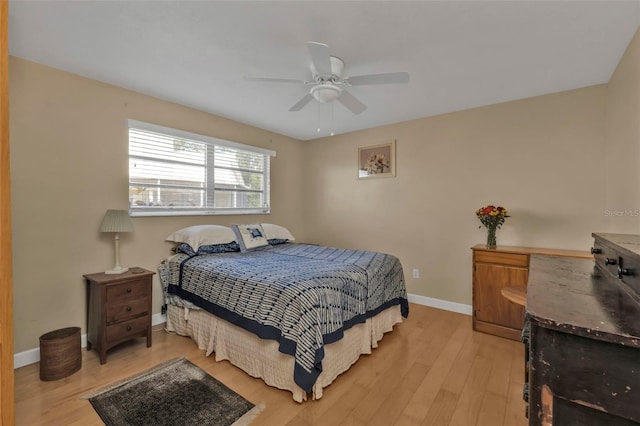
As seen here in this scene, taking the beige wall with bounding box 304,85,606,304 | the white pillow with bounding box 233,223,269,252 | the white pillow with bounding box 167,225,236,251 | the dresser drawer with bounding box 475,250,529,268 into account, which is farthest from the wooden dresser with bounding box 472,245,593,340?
the white pillow with bounding box 167,225,236,251

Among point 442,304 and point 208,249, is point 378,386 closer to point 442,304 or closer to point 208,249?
point 442,304

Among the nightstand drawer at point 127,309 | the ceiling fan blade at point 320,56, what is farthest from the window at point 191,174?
the ceiling fan blade at point 320,56

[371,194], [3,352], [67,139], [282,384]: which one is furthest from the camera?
[371,194]

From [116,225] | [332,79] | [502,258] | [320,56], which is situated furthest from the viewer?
[502,258]

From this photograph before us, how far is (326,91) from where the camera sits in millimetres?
2264

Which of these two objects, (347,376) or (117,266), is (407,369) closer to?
(347,376)

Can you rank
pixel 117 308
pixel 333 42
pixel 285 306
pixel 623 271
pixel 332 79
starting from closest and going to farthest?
pixel 623 271, pixel 285 306, pixel 333 42, pixel 332 79, pixel 117 308

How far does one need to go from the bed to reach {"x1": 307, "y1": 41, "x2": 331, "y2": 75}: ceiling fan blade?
5.01 ft

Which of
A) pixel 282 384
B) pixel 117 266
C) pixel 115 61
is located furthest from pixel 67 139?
pixel 282 384

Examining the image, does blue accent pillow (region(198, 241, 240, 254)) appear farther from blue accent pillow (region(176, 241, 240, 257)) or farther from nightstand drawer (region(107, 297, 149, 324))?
nightstand drawer (region(107, 297, 149, 324))

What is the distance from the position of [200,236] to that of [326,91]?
2.01 metres

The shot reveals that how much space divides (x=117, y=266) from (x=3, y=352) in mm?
1734

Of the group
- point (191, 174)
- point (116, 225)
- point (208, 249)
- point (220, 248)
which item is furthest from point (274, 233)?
point (116, 225)

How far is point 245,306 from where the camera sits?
211 centimetres
